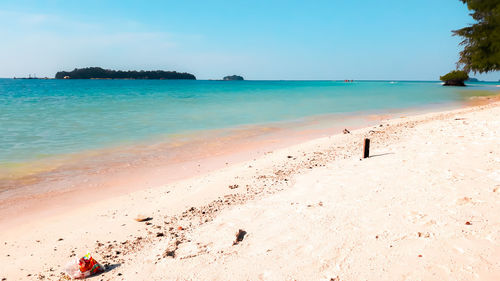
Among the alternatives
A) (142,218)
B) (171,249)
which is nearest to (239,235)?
(171,249)

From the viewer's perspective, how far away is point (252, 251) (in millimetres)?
3906

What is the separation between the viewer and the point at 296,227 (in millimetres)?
4383

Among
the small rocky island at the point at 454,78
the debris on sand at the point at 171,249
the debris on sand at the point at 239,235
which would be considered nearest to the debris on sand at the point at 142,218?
the debris on sand at the point at 171,249

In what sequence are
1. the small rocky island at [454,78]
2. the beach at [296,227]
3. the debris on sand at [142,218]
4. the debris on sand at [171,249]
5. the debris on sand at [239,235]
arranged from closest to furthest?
the beach at [296,227]
the debris on sand at [171,249]
the debris on sand at [239,235]
the debris on sand at [142,218]
the small rocky island at [454,78]

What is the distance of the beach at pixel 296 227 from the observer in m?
3.47

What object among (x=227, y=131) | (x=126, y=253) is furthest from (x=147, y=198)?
(x=227, y=131)

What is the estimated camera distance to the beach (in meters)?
3.47

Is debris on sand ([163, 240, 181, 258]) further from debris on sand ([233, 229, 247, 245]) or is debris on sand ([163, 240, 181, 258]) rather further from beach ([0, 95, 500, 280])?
debris on sand ([233, 229, 247, 245])

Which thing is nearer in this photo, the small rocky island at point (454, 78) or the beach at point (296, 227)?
the beach at point (296, 227)

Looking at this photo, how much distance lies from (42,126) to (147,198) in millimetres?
14452

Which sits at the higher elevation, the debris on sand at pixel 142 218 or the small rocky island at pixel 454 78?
the small rocky island at pixel 454 78

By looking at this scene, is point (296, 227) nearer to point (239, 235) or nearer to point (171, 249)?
point (239, 235)

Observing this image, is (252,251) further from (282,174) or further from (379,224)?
(282,174)

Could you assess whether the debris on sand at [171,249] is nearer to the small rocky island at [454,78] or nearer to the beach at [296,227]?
the beach at [296,227]
